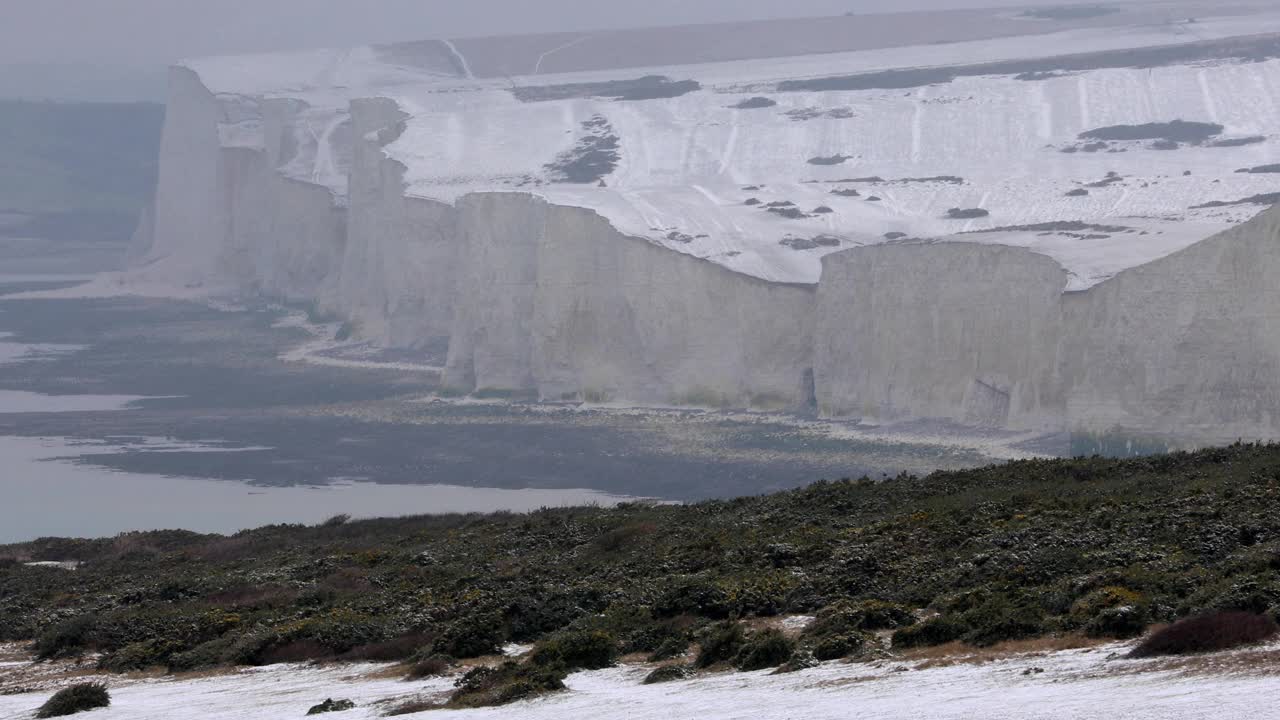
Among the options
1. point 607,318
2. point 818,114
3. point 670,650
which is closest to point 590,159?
point 818,114

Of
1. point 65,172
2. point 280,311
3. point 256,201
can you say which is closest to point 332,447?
point 280,311

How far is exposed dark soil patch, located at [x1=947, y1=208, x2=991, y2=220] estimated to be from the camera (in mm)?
59000

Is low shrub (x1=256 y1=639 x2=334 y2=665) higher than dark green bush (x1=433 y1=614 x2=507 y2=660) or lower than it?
lower

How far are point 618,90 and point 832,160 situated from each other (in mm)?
19828

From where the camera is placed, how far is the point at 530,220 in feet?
196

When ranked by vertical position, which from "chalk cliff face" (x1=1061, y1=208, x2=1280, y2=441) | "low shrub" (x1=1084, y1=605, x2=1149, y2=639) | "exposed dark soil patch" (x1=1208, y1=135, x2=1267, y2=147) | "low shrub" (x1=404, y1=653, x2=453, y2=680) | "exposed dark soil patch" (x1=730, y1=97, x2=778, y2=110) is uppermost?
"exposed dark soil patch" (x1=730, y1=97, x2=778, y2=110)

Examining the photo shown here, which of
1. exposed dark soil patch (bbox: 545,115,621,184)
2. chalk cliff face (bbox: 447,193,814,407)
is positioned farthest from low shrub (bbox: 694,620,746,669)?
exposed dark soil patch (bbox: 545,115,621,184)

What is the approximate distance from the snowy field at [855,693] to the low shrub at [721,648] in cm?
49

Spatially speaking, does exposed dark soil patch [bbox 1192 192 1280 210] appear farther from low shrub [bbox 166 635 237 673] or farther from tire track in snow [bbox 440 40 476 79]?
tire track in snow [bbox 440 40 476 79]

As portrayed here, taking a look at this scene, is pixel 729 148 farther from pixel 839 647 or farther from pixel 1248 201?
pixel 839 647

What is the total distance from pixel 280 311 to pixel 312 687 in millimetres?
68172

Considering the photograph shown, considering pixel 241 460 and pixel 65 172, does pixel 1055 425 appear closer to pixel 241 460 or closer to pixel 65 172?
pixel 241 460

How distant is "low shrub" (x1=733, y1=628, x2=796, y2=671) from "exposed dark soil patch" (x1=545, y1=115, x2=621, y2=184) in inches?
2054

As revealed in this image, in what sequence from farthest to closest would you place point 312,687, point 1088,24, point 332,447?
point 1088,24 → point 332,447 → point 312,687
